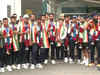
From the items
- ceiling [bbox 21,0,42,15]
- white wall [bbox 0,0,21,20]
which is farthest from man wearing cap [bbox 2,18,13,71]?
white wall [bbox 0,0,21,20]

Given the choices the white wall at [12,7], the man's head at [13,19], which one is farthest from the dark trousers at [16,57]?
the white wall at [12,7]

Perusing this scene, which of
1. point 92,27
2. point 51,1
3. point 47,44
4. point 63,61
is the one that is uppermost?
point 51,1

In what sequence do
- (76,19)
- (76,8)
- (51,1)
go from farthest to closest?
1. (76,8)
2. (51,1)
3. (76,19)

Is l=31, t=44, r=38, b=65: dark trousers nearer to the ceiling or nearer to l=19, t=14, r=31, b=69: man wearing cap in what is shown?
l=19, t=14, r=31, b=69: man wearing cap

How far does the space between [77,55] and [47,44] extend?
1424 mm

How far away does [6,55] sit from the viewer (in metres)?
9.50

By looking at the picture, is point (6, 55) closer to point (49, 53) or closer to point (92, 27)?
point (49, 53)

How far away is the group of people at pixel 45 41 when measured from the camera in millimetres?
9523

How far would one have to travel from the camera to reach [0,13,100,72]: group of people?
952 centimetres

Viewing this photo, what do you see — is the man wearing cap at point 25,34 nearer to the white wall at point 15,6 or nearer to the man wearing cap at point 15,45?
the man wearing cap at point 15,45

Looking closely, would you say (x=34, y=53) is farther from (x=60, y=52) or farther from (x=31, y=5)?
(x=31, y=5)

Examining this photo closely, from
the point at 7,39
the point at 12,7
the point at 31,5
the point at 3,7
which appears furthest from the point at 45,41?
the point at 3,7

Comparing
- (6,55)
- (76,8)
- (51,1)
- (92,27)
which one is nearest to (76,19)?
(92,27)

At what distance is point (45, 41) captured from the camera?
32.6 feet
